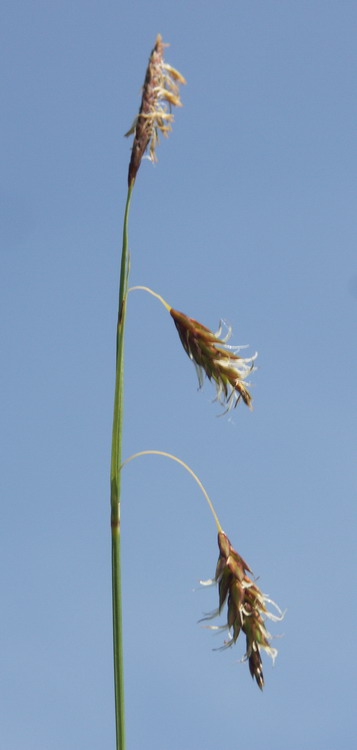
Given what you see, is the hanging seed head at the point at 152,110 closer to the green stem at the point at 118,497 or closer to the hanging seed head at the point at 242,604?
the green stem at the point at 118,497

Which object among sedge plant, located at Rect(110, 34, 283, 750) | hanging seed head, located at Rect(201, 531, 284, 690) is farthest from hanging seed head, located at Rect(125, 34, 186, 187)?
hanging seed head, located at Rect(201, 531, 284, 690)

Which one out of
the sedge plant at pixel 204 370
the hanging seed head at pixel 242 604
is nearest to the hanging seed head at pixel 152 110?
the sedge plant at pixel 204 370

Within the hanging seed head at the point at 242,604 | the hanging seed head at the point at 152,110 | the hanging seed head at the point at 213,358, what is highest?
the hanging seed head at the point at 152,110

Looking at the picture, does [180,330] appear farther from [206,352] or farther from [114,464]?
[114,464]

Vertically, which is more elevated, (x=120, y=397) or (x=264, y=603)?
(x=120, y=397)

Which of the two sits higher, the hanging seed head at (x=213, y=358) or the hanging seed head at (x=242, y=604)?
the hanging seed head at (x=213, y=358)

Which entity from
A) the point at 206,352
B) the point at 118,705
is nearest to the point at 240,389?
the point at 206,352
